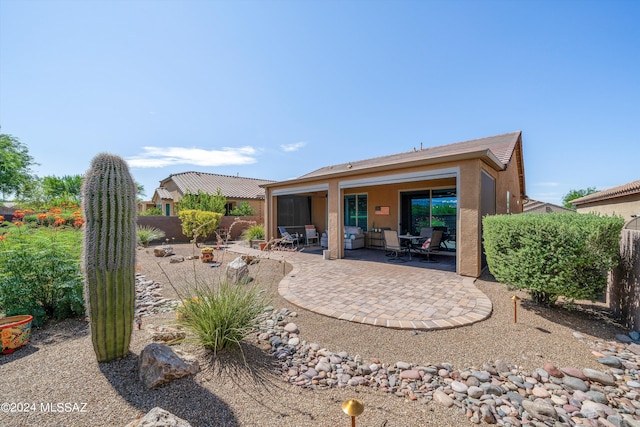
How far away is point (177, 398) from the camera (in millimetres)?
2236

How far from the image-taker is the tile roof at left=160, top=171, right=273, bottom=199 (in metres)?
23.0

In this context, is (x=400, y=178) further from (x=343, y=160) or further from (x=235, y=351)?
(x=343, y=160)

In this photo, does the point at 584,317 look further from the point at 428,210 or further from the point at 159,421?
the point at 428,210

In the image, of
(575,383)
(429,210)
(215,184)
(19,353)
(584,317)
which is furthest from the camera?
(215,184)

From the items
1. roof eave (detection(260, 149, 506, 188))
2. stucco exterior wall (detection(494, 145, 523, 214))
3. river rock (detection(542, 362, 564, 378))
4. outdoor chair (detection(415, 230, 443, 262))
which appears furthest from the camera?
stucco exterior wall (detection(494, 145, 523, 214))

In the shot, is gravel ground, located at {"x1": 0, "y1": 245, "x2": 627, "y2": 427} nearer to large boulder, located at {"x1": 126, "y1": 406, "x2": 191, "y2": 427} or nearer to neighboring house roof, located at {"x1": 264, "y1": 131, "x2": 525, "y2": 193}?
large boulder, located at {"x1": 126, "y1": 406, "x2": 191, "y2": 427}

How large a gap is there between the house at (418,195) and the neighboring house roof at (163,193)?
55.0 feet

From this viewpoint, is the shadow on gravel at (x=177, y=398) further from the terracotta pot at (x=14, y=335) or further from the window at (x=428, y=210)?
the window at (x=428, y=210)

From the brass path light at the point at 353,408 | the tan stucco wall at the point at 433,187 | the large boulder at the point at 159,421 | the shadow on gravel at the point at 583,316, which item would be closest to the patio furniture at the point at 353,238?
the tan stucco wall at the point at 433,187

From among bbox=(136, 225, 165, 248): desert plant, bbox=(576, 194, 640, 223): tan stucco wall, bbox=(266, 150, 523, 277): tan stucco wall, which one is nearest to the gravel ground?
bbox=(266, 150, 523, 277): tan stucco wall

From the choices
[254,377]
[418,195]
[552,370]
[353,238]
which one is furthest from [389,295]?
[418,195]

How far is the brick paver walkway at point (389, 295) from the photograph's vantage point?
410 cm

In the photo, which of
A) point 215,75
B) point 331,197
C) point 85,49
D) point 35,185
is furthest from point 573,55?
point 35,185

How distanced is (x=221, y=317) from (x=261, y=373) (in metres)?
0.78
